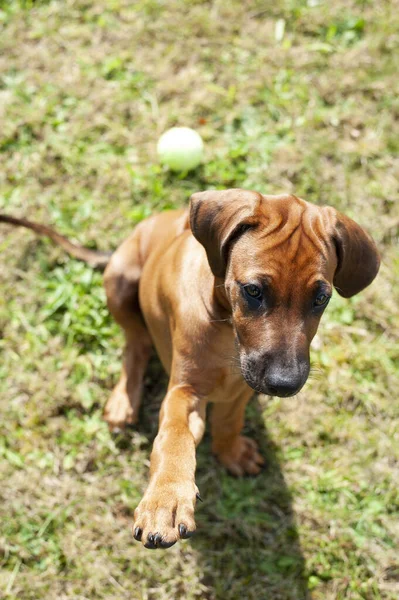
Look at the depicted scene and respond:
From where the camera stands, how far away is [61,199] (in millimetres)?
5762

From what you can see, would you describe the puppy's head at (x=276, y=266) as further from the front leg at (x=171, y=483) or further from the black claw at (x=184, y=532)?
the black claw at (x=184, y=532)

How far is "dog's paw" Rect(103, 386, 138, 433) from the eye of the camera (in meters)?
4.89

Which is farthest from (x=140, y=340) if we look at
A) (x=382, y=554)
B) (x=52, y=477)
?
(x=382, y=554)

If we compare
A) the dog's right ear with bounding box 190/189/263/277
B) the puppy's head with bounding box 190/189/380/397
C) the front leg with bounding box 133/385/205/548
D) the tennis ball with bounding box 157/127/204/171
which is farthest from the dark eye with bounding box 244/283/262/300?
the tennis ball with bounding box 157/127/204/171

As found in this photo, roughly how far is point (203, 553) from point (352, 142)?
3.82 m

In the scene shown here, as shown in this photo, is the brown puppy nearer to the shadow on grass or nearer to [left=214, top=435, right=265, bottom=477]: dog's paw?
[left=214, top=435, right=265, bottom=477]: dog's paw

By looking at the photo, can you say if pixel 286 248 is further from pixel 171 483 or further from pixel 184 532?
pixel 184 532

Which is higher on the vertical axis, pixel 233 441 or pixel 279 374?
pixel 279 374

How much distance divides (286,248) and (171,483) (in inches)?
50.3

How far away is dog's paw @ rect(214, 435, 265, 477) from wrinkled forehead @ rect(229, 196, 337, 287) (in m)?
1.91

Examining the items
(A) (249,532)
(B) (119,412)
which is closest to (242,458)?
(A) (249,532)

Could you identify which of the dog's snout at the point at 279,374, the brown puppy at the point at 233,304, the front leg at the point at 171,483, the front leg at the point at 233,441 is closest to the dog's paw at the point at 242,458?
the front leg at the point at 233,441

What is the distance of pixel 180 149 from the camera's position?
552 centimetres

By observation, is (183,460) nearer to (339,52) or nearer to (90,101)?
(90,101)
